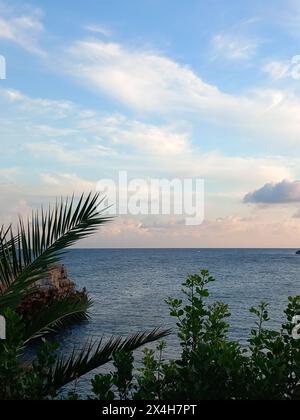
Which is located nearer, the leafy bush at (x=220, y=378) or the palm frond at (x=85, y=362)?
the leafy bush at (x=220, y=378)

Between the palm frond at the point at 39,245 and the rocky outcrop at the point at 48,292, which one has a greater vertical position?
the palm frond at the point at 39,245

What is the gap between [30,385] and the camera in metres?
4.09

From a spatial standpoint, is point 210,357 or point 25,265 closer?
point 210,357

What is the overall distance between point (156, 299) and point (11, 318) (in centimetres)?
5572

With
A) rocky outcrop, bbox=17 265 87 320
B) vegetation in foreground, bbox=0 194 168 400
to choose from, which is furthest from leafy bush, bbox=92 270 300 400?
rocky outcrop, bbox=17 265 87 320

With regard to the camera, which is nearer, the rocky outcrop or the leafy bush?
the leafy bush
